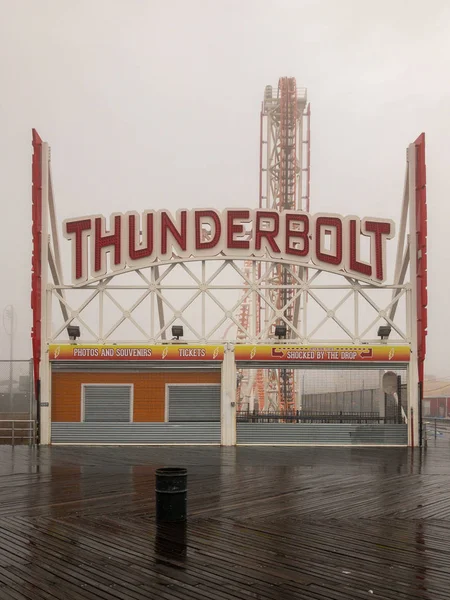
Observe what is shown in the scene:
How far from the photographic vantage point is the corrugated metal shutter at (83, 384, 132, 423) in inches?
Answer: 1070

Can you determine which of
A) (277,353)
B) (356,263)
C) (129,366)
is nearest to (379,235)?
(356,263)

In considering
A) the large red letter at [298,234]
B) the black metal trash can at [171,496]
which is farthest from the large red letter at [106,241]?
the black metal trash can at [171,496]

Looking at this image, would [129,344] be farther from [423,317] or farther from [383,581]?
[383,581]

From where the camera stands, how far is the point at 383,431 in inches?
1068

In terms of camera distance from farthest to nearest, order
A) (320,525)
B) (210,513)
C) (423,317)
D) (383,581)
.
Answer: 1. (423,317)
2. (210,513)
3. (320,525)
4. (383,581)

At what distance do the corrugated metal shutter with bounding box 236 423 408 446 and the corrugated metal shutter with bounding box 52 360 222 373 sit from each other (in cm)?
270

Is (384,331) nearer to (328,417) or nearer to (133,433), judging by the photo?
(328,417)

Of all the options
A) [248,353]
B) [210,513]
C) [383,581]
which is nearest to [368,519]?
[210,513]

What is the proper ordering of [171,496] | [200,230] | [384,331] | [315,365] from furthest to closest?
[200,230] < [384,331] < [315,365] < [171,496]

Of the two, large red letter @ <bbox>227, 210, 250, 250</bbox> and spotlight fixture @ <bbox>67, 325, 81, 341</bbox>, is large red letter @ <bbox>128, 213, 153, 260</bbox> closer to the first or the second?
large red letter @ <bbox>227, 210, 250, 250</bbox>

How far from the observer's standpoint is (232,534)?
1101 cm

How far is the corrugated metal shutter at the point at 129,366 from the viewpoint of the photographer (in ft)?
89.1

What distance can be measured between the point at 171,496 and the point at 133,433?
15468 mm

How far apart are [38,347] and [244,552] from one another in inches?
741
